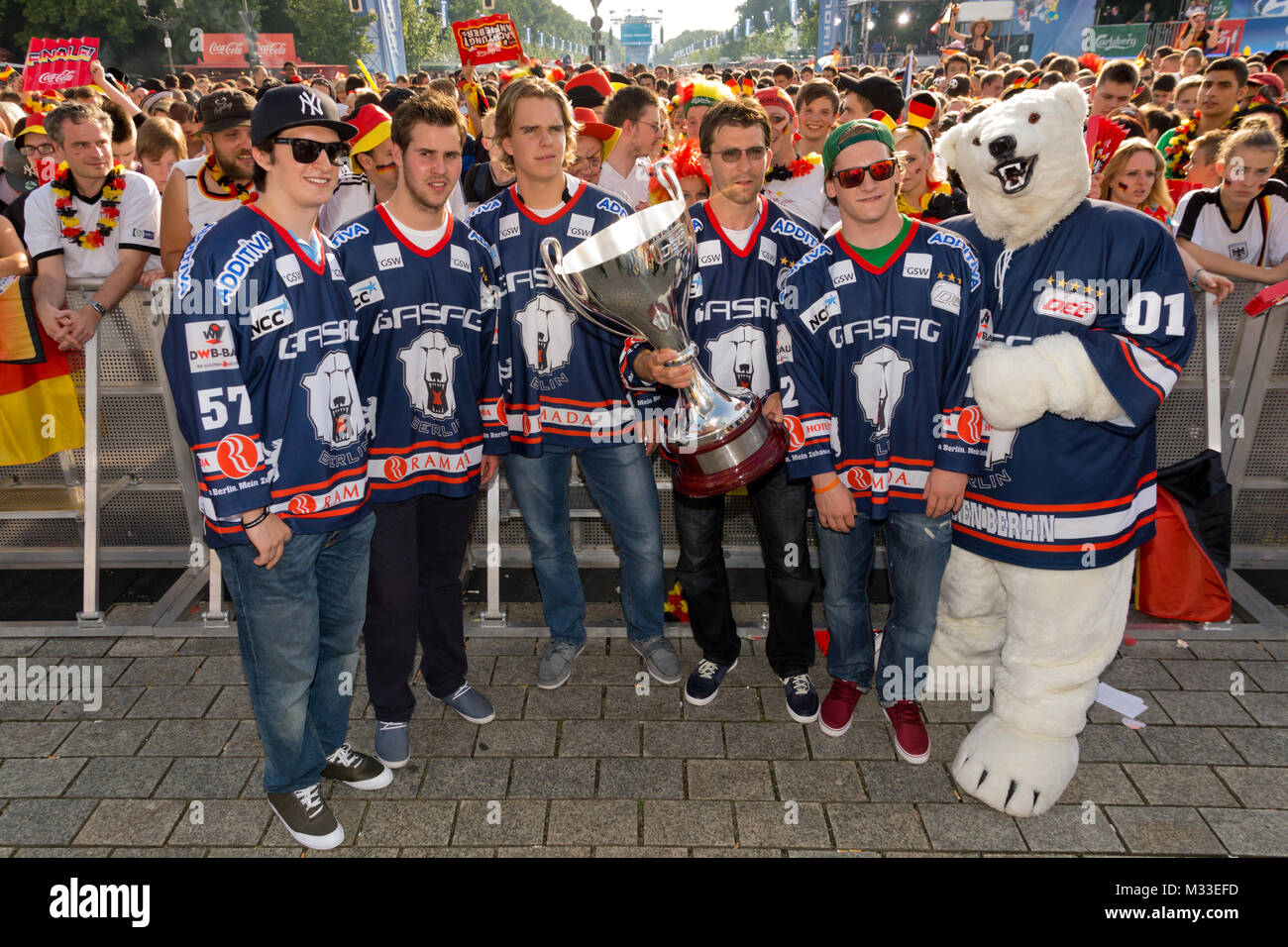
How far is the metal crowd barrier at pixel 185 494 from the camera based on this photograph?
503cm

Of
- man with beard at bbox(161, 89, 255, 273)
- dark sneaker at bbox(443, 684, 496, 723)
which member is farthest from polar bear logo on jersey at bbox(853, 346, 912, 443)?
man with beard at bbox(161, 89, 255, 273)

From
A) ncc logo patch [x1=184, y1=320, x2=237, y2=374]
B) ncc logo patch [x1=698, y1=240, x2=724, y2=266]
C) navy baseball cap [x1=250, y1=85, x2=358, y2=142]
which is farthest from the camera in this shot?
ncc logo patch [x1=698, y1=240, x2=724, y2=266]

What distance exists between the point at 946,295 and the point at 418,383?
222 centimetres

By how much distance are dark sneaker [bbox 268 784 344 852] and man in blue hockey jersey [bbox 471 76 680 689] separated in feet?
4.21

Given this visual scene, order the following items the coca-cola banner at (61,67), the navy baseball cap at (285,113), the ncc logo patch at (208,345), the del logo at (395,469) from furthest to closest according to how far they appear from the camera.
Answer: the coca-cola banner at (61,67)
the del logo at (395,469)
the navy baseball cap at (285,113)
the ncc logo patch at (208,345)

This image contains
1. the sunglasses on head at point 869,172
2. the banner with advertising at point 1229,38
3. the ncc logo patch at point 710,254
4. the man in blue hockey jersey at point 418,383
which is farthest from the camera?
the banner with advertising at point 1229,38

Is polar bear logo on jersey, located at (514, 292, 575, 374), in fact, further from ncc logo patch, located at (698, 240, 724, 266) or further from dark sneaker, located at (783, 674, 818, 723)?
dark sneaker, located at (783, 674, 818, 723)

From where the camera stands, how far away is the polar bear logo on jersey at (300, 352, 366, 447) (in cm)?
321

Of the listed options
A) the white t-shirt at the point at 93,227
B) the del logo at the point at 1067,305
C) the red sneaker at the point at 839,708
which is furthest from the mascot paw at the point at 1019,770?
the white t-shirt at the point at 93,227

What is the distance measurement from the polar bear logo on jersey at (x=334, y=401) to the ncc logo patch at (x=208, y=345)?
1.00 feet

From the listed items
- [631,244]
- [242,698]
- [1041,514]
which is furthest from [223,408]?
[1041,514]

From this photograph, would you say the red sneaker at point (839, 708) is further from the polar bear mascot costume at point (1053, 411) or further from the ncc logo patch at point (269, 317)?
the ncc logo patch at point (269, 317)

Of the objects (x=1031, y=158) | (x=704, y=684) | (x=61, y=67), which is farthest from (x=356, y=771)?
(x=61, y=67)
